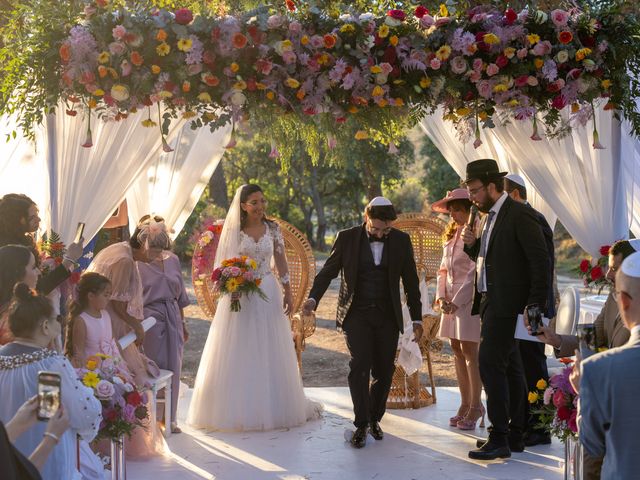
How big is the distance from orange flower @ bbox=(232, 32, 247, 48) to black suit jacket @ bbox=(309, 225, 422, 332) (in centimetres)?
180

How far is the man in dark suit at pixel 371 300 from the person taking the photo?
6.97 metres

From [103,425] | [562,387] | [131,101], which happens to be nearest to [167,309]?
[131,101]

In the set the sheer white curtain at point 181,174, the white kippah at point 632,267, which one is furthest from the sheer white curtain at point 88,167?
the white kippah at point 632,267

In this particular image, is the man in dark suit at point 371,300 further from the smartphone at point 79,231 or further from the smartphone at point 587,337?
the smartphone at point 587,337

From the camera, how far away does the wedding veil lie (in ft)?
25.4

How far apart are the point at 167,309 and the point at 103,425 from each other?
2544mm

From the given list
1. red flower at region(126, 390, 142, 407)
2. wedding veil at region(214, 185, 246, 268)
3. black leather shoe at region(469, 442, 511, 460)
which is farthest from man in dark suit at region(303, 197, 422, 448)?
red flower at region(126, 390, 142, 407)

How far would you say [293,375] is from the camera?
7703 millimetres

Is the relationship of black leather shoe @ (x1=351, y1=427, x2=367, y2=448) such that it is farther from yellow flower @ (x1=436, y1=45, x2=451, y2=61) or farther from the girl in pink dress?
yellow flower @ (x1=436, y1=45, x2=451, y2=61)

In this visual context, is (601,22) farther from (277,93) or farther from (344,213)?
(344,213)

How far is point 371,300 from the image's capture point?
23.0 ft

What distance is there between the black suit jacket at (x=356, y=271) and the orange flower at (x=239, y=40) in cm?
180

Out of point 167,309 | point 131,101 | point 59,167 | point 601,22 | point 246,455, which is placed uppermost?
point 601,22

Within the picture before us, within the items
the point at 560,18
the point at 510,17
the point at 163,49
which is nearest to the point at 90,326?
the point at 163,49
